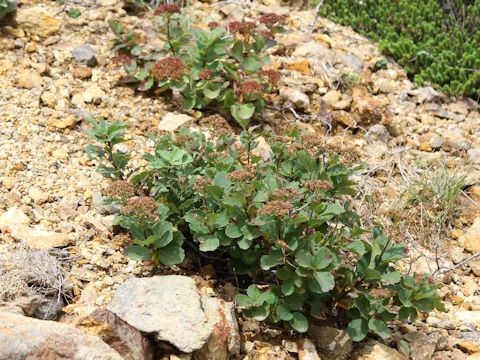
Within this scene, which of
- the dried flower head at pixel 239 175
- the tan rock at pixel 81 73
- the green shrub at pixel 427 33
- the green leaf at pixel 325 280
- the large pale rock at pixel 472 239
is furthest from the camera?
the green shrub at pixel 427 33

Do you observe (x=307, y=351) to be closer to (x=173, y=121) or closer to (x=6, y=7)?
(x=173, y=121)

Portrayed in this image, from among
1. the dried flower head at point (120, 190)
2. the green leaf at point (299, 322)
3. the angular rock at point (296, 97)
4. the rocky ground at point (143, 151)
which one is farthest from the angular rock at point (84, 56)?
the green leaf at point (299, 322)

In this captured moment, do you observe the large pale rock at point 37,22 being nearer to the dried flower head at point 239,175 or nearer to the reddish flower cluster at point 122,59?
the reddish flower cluster at point 122,59

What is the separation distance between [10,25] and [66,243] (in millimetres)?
2630

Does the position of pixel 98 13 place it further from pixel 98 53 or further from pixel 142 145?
pixel 142 145

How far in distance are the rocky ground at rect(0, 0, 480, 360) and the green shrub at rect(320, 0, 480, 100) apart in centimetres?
16

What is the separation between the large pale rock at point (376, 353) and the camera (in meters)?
3.48

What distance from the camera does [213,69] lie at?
5.04 meters

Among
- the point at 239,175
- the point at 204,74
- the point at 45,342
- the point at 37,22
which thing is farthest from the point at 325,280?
the point at 37,22

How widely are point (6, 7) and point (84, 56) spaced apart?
75 cm

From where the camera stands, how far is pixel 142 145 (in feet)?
15.6

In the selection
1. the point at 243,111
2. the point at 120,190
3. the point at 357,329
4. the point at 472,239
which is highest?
the point at 120,190

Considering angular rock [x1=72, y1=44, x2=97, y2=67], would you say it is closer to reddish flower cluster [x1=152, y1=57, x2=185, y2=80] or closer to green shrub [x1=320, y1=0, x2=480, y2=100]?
reddish flower cluster [x1=152, y1=57, x2=185, y2=80]

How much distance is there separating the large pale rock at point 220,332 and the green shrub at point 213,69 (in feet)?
5.96
